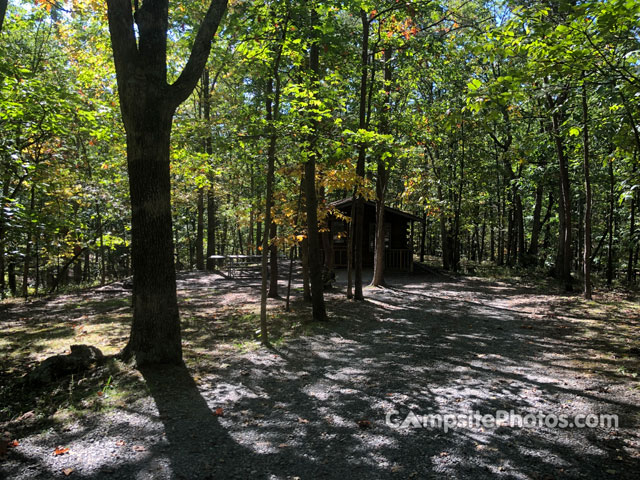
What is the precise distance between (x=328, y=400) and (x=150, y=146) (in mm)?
4077

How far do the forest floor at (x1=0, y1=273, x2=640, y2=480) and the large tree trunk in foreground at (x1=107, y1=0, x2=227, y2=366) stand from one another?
640 mm

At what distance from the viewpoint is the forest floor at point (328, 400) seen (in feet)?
10.3

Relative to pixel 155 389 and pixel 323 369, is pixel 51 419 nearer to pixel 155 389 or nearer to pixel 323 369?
pixel 155 389

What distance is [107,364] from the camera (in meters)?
5.41

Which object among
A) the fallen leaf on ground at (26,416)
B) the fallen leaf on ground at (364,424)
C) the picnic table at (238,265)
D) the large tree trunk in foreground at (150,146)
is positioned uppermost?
the large tree trunk in foreground at (150,146)

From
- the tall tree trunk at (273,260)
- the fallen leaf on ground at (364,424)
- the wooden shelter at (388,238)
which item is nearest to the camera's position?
the fallen leaf on ground at (364,424)

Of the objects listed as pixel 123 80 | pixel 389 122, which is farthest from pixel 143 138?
pixel 389 122

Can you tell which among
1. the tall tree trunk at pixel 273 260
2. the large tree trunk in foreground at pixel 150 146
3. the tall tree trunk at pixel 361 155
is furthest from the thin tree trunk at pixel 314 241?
the large tree trunk in foreground at pixel 150 146

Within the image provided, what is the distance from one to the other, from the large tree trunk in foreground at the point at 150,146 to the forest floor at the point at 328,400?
0.64 metres

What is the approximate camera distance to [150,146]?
16.7 ft

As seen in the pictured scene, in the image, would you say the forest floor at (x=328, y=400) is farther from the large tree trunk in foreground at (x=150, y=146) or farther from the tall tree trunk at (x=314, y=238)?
the large tree trunk in foreground at (x=150, y=146)

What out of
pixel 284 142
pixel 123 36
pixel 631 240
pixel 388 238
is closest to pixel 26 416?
pixel 123 36

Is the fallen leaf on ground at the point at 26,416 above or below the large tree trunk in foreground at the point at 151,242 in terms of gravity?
below

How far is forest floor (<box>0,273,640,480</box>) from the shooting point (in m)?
3.12
